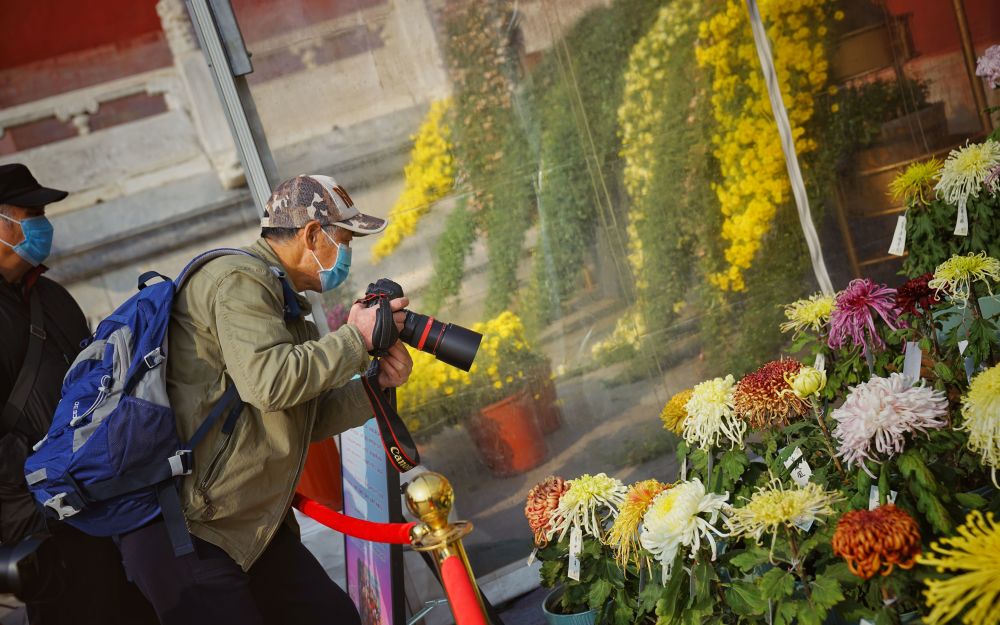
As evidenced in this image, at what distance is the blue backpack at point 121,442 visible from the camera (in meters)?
2.08

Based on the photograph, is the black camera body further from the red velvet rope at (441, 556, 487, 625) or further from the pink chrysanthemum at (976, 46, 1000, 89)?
the pink chrysanthemum at (976, 46, 1000, 89)

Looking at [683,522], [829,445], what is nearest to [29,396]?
[683,522]

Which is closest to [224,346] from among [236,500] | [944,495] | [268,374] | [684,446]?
[268,374]

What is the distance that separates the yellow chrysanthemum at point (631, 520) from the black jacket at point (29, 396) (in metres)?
1.67

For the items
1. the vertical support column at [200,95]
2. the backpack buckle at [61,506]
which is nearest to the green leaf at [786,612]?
the backpack buckle at [61,506]

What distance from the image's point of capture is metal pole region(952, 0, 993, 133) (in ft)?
15.3

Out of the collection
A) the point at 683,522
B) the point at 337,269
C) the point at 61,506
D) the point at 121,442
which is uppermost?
the point at 337,269

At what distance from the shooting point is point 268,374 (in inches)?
79.9

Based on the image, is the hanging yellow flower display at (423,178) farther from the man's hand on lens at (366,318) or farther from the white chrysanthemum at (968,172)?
the white chrysanthemum at (968,172)

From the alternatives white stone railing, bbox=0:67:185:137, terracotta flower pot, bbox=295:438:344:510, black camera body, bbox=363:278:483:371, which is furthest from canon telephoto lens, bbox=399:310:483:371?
white stone railing, bbox=0:67:185:137

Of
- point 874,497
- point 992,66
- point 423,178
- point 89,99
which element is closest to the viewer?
point 874,497

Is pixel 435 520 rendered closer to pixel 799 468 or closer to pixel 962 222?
pixel 799 468

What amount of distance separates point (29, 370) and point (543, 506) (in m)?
1.55

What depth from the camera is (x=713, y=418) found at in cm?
211
